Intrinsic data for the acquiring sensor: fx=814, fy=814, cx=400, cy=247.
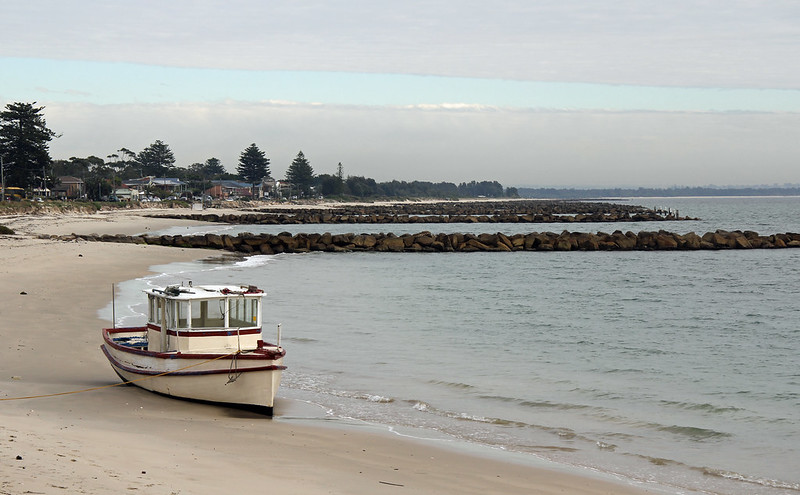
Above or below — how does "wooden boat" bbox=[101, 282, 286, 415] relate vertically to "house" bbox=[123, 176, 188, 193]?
below

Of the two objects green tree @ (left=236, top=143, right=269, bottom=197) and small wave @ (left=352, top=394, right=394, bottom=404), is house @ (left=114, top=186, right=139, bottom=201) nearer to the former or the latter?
green tree @ (left=236, top=143, right=269, bottom=197)

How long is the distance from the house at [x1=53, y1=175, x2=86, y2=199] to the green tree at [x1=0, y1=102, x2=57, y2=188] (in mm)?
31285

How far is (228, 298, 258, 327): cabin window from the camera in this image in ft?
42.5

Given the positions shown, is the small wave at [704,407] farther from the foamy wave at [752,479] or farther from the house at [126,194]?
the house at [126,194]

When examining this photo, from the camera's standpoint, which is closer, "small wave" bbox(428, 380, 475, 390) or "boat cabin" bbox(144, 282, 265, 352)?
"boat cabin" bbox(144, 282, 265, 352)

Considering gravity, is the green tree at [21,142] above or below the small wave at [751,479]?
above

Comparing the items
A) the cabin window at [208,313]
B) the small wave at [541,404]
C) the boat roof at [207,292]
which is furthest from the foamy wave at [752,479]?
the cabin window at [208,313]

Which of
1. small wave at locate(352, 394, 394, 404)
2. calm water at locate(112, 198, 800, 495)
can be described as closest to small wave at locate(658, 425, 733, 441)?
calm water at locate(112, 198, 800, 495)

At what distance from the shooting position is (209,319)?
12914 millimetres

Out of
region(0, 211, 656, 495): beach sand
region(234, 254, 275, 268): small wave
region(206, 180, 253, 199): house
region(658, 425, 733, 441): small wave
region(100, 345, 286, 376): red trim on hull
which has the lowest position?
region(658, 425, 733, 441): small wave

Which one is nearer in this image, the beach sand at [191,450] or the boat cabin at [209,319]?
the beach sand at [191,450]

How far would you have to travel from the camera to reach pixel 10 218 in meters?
69.1

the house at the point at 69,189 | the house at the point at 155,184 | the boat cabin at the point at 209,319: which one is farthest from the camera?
the house at the point at 155,184

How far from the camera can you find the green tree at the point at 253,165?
191 metres
